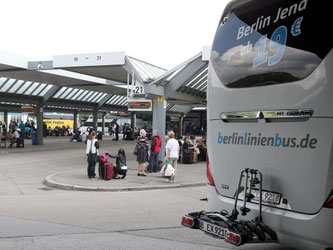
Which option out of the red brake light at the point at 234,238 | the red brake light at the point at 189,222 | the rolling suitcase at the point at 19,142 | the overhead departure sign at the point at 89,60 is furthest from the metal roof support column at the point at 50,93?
the red brake light at the point at 234,238

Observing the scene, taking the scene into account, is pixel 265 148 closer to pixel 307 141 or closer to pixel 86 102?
pixel 307 141

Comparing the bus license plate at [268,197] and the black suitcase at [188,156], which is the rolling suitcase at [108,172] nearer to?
the black suitcase at [188,156]

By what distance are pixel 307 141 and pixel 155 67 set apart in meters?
15.2

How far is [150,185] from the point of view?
12070mm

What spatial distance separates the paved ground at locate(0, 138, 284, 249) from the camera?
19.2ft

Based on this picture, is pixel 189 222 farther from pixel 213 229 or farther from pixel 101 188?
pixel 101 188

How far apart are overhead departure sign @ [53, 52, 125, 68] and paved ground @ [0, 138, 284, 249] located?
6233 mm

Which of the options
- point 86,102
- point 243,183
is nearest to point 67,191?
point 243,183

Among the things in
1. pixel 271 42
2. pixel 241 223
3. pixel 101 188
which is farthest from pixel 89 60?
pixel 241 223

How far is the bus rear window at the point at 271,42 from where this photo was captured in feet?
13.4

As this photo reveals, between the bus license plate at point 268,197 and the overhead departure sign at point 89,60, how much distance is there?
12.5m

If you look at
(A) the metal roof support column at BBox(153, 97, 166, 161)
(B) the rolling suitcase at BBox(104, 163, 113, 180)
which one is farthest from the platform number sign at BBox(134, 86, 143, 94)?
(B) the rolling suitcase at BBox(104, 163, 113, 180)

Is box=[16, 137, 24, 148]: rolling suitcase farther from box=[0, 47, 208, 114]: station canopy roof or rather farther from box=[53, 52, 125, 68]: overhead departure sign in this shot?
box=[53, 52, 125, 68]: overhead departure sign

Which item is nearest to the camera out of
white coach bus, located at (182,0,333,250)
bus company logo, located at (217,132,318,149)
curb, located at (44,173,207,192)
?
white coach bus, located at (182,0,333,250)
